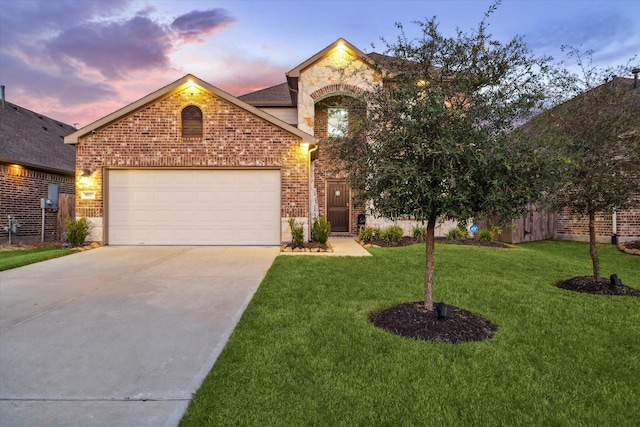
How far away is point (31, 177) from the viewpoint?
46.4 ft

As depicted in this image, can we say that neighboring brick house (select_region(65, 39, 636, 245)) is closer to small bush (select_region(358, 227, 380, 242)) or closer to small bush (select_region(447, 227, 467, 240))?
small bush (select_region(358, 227, 380, 242))

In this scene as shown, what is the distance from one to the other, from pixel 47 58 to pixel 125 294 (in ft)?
49.0

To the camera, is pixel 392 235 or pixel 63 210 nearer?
pixel 392 235

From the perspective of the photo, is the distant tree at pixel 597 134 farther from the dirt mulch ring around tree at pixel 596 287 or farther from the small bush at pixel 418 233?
the small bush at pixel 418 233

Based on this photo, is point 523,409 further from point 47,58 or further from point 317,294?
point 47,58

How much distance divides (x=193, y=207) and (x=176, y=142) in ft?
6.99

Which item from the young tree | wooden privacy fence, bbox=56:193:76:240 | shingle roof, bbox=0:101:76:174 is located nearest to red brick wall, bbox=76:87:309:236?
shingle roof, bbox=0:101:76:174

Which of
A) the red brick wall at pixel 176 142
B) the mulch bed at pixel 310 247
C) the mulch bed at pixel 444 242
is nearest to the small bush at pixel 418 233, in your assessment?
the mulch bed at pixel 444 242

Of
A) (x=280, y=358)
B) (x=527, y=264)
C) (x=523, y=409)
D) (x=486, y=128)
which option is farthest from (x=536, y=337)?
(x=527, y=264)

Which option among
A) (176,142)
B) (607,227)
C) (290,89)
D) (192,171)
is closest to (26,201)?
(176,142)

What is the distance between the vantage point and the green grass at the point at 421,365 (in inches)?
99.4

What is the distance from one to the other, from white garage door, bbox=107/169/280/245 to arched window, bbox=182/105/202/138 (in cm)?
119

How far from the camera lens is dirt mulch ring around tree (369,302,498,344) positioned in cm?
402

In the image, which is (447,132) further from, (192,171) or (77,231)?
→ (77,231)
